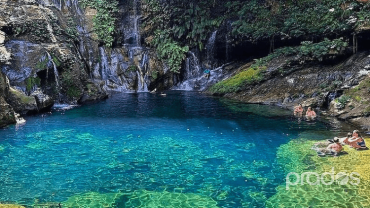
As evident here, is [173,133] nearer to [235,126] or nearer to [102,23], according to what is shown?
[235,126]

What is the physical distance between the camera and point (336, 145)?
458 inches

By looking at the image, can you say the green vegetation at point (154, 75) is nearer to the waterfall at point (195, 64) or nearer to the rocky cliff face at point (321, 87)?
the waterfall at point (195, 64)

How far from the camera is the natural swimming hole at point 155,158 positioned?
28.2 feet

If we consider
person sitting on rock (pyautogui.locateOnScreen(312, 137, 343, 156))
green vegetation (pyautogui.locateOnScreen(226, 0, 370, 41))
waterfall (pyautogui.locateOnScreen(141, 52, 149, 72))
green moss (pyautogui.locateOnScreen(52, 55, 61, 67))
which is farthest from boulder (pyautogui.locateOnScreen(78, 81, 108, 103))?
person sitting on rock (pyautogui.locateOnScreen(312, 137, 343, 156))

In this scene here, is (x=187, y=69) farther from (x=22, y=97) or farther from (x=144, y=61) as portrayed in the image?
(x=22, y=97)

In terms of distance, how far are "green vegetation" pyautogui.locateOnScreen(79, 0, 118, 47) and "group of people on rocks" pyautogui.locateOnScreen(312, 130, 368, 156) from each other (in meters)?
27.5

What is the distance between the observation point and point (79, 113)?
21047 mm

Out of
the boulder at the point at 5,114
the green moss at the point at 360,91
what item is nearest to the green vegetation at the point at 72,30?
the boulder at the point at 5,114

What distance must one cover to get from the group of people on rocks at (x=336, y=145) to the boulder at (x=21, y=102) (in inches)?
647

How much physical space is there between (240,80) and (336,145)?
642 inches

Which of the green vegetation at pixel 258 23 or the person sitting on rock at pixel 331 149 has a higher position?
the green vegetation at pixel 258 23

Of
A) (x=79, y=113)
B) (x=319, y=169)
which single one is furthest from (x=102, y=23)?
(x=319, y=169)

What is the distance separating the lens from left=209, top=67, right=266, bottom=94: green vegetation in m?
26.6

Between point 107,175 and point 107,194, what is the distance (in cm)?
148
